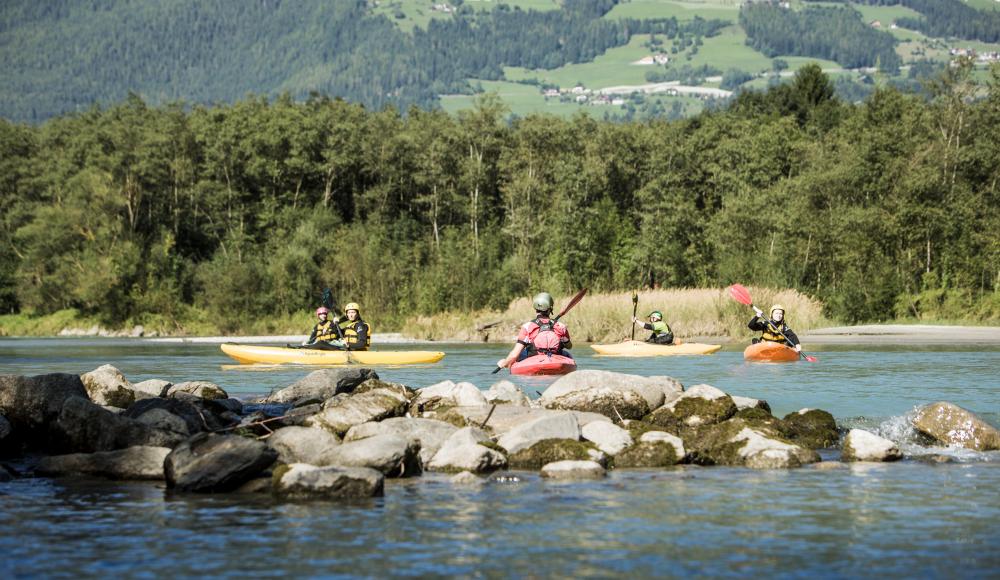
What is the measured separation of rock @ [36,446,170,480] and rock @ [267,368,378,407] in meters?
3.95

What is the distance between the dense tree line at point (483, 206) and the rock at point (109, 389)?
82.7 feet

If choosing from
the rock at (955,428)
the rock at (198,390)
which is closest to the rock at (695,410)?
the rock at (955,428)

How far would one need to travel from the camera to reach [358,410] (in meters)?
13.3

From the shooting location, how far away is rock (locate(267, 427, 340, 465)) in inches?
456

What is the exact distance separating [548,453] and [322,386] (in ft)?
16.1

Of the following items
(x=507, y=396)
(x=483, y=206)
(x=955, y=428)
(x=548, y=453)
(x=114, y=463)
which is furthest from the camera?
(x=483, y=206)

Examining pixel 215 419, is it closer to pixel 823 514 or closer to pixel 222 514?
pixel 222 514

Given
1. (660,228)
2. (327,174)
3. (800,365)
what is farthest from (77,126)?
(800,365)

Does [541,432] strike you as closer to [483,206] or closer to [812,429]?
[812,429]

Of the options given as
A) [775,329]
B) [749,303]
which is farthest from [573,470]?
[749,303]

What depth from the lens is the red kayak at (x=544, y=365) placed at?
19.7m

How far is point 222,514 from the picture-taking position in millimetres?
9656

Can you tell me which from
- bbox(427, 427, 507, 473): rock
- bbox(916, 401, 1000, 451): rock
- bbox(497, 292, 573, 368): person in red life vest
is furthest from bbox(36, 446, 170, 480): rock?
bbox(497, 292, 573, 368): person in red life vest

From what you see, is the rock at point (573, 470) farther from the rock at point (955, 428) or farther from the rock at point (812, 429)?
the rock at point (955, 428)
